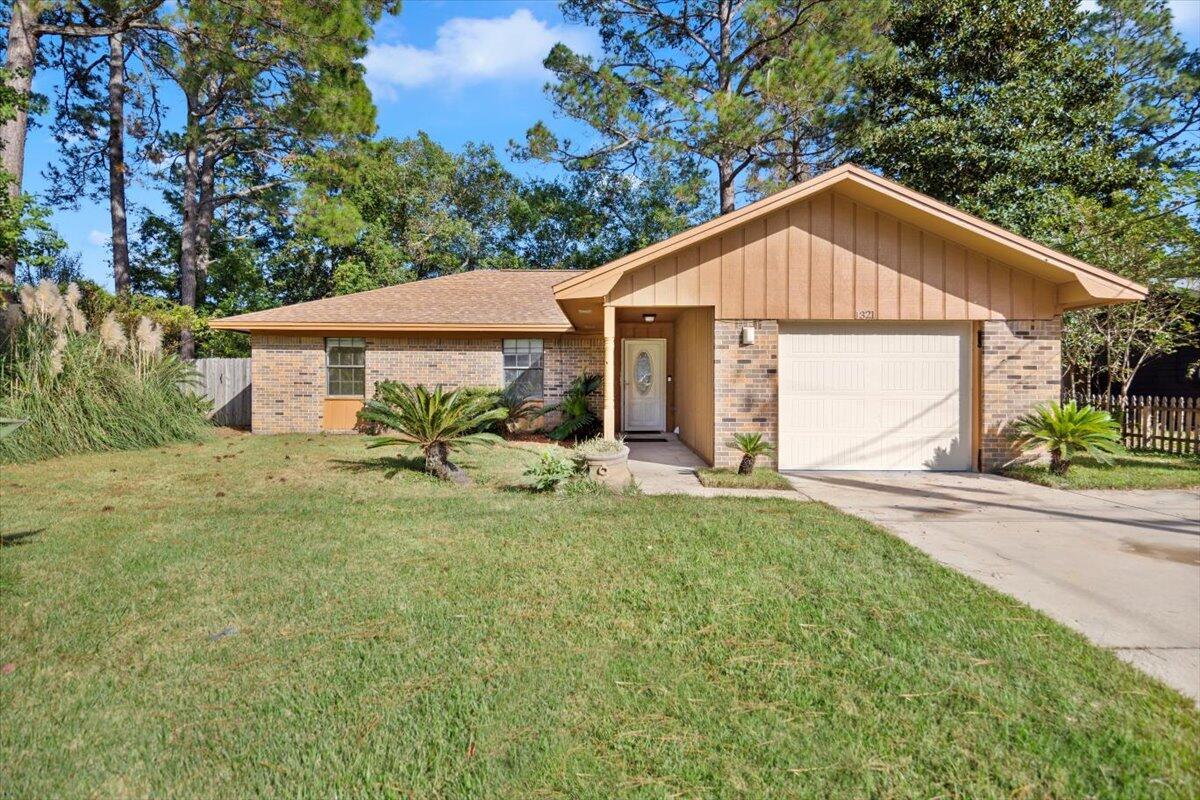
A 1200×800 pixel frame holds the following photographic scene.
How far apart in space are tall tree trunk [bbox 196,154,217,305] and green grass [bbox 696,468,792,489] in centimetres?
2183

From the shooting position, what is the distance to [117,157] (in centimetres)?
1942

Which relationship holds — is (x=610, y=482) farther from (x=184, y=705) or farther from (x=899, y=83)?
(x=899, y=83)

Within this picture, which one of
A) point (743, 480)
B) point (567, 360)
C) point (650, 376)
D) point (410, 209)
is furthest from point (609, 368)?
point (410, 209)

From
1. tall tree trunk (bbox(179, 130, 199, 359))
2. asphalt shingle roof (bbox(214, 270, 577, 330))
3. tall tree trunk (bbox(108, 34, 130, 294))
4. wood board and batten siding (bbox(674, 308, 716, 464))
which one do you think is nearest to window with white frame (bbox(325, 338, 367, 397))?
asphalt shingle roof (bbox(214, 270, 577, 330))

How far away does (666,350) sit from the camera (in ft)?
44.0

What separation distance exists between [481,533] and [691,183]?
16.4 metres

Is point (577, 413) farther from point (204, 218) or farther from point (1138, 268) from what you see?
point (204, 218)

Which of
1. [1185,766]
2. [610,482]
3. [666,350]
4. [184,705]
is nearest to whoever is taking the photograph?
[1185,766]

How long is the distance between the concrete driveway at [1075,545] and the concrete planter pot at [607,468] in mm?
2234

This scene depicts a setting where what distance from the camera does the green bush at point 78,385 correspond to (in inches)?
329

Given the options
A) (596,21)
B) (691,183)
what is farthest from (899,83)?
(596,21)

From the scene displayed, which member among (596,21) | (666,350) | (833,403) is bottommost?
(833,403)

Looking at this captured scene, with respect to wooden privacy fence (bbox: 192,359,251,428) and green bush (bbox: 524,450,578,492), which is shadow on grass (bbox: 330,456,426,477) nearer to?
green bush (bbox: 524,450,578,492)

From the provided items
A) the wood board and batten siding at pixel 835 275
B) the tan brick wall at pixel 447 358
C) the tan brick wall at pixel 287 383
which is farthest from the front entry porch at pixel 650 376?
the tan brick wall at pixel 287 383
